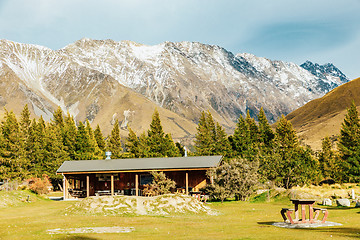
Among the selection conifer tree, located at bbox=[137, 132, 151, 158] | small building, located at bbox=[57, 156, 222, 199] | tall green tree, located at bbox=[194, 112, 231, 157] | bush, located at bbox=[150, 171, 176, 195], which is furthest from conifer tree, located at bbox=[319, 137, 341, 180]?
bush, located at bbox=[150, 171, 176, 195]

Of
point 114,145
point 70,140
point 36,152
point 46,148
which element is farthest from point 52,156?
point 114,145

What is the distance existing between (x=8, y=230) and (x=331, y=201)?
2360 centimetres

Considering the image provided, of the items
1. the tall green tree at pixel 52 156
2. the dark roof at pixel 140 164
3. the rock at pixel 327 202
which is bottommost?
the rock at pixel 327 202

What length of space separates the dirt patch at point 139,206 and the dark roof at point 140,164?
15.1 m

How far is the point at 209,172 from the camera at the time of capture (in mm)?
41219

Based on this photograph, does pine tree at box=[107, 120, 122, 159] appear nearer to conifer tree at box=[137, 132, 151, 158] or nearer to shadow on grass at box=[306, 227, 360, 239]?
conifer tree at box=[137, 132, 151, 158]

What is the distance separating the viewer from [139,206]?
27.4 metres

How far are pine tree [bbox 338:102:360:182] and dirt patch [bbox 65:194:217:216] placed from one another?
36.7 meters

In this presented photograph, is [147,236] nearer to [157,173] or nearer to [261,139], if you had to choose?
[157,173]

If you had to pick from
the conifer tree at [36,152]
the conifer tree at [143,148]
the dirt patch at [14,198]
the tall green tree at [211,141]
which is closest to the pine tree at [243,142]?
the tall green tree at [211,141]

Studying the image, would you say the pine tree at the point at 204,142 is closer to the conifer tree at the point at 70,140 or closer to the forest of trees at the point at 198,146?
the forest of trees at the point at 198,146

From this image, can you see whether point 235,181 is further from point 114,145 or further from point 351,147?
point 114,145

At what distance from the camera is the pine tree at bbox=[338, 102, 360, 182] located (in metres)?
56.7

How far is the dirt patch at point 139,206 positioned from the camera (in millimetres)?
26625
